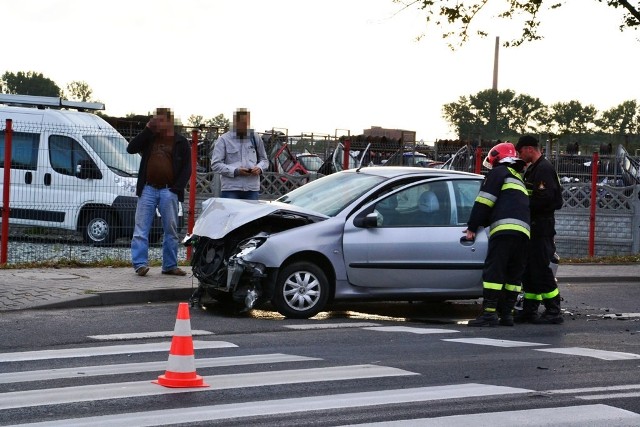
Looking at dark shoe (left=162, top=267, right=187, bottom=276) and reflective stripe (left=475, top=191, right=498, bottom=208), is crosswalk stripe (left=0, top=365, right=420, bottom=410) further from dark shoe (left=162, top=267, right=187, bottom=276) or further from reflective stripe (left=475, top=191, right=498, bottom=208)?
dark shoe (left=162, top=267, right=187, bottom=276)

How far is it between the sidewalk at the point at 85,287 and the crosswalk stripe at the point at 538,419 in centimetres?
596

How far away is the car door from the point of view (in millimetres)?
11500

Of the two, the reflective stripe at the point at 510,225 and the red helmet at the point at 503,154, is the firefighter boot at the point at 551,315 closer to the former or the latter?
the reflective stripe at the point at 510,225

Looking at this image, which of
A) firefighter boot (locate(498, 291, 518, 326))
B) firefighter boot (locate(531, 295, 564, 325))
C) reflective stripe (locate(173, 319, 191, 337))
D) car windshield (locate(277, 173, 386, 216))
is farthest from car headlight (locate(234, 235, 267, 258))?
reflective stripe (locate(173, 319, 191, 337))

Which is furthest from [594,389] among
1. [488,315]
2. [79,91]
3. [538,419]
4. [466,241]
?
[79,91]

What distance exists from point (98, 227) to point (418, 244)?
19.5ft

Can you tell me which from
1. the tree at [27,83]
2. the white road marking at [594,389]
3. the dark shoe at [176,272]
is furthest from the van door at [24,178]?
the tree at [27,83]

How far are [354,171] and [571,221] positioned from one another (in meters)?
10.6

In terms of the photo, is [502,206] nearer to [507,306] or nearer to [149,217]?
[507,306]

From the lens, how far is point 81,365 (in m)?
7.96

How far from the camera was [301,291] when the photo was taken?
11.2 m

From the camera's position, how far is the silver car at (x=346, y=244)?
1112cm

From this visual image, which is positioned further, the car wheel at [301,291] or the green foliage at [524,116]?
the green foliage at [524,116]

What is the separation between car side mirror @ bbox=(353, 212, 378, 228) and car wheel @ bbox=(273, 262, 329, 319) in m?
0.63
